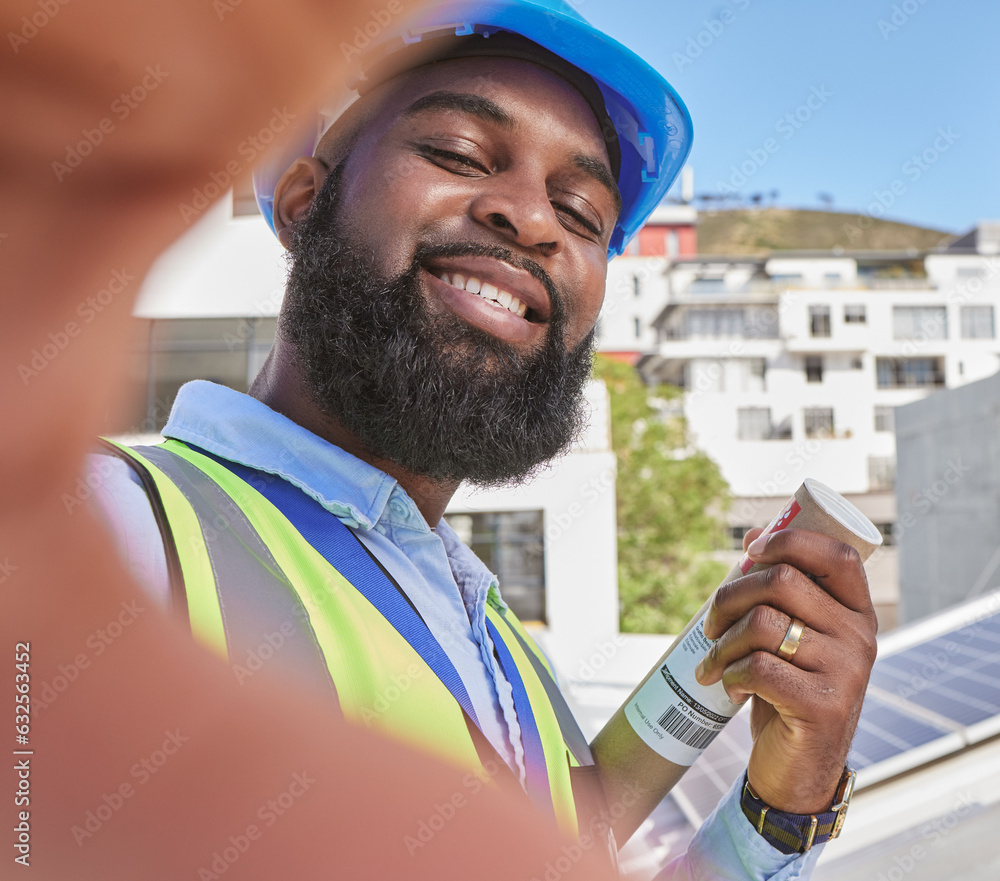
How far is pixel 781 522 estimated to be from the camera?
1.38m

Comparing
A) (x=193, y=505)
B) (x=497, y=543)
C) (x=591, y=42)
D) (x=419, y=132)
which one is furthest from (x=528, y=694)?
(x=497, y=543)

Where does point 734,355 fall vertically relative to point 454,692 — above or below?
above

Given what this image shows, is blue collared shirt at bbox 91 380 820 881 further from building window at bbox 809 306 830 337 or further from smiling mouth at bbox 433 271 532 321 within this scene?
building window at bbox 809 306 830 337

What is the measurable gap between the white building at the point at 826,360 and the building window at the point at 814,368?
0.19 ft

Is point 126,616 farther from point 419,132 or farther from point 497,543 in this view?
point 497,543

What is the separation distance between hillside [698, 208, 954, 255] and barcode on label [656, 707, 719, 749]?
12953cm

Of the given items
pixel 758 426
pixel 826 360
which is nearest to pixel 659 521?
pixel 758 426

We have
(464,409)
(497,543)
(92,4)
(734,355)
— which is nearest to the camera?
(92,4)

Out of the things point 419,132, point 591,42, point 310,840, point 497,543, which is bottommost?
point 497,543

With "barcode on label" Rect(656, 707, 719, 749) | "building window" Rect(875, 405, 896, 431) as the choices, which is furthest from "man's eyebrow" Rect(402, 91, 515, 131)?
"building window" Rect(875, 405, 896, 431)

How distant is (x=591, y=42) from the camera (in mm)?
1391

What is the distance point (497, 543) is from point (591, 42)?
1161 centimetres

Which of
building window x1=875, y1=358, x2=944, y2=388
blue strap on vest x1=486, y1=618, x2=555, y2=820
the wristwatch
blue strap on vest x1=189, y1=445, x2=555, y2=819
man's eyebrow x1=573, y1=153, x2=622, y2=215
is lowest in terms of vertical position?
the wristwatch

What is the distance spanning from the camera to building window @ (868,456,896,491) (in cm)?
4356
